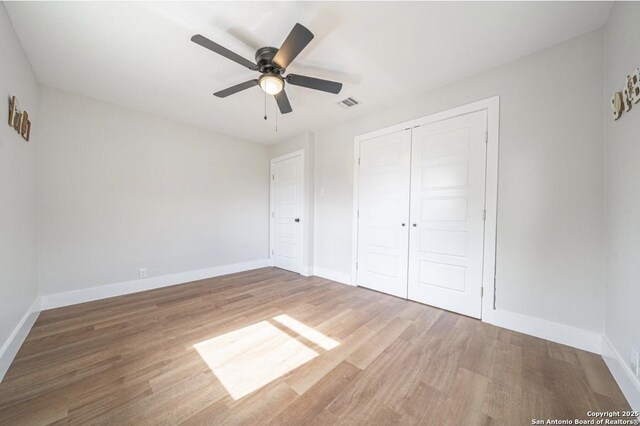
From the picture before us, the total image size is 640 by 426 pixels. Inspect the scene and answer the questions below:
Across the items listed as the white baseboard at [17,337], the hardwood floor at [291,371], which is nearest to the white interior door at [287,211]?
the hardwood floor at [291,371]

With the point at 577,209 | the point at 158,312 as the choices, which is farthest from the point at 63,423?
the point at 577,209

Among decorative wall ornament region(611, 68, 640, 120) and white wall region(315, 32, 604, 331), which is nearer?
decorative wall ornament region(611, 68, 640, 120)

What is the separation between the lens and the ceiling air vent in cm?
282

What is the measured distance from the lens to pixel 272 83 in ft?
6.20

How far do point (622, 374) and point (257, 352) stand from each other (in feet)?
7.85

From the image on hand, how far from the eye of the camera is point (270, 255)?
4.68 m

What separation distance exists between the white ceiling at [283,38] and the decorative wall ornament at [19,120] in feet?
1.83

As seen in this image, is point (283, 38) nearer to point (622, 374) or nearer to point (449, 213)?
point (449, 213)

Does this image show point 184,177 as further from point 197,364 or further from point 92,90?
point 197,364

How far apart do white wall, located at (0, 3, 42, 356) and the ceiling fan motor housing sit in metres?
1.71

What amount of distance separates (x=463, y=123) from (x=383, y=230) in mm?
1510

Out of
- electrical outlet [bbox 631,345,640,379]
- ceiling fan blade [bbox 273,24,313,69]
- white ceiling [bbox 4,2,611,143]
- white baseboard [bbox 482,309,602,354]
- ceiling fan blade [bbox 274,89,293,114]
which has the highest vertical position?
white ceiling [bbox 4,2,611,143]

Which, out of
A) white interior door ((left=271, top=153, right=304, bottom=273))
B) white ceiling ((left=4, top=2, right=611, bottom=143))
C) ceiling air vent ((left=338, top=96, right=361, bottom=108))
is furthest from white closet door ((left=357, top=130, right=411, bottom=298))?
white interior door ((left=271, top=153, right=304, bottom=273))

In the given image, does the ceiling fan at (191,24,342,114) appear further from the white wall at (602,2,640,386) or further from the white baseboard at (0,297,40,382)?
the white baseboard at (0,297,40,382)
